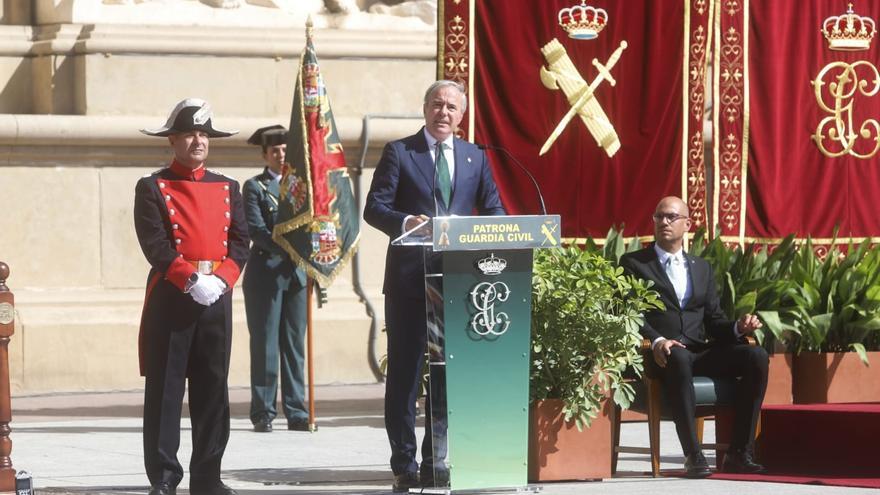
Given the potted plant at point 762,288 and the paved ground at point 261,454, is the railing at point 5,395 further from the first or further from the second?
the potted plant at point 762,288

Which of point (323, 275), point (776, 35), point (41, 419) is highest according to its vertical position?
point (776, 35)

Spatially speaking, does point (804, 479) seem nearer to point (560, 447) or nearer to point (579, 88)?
point (560, 447)

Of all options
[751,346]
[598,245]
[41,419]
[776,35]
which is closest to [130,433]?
[41,419]

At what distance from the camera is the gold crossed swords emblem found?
12.8 m

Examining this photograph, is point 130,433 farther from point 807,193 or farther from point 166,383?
point 807,193

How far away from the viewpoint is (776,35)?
13.8 metres

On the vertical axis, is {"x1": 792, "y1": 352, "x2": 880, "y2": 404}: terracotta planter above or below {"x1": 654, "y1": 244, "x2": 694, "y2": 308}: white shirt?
below

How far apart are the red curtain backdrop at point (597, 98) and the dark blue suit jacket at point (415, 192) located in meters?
2.49

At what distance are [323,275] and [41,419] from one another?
2.06 m

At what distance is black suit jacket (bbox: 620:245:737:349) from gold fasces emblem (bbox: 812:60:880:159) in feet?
10.2

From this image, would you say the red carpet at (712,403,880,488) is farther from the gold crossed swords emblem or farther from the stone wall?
the stone wall

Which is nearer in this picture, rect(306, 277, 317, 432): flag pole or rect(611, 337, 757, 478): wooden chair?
rect(611, 337, 757, 478): wooden chair

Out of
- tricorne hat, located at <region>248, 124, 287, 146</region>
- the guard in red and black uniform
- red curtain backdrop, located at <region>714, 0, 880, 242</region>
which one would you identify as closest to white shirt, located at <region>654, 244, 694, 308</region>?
the guard in red and black uniform

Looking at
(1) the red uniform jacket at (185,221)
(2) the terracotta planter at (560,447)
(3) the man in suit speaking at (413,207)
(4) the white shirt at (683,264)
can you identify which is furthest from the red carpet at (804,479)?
(1) the red uniform jacket at (185,221)
